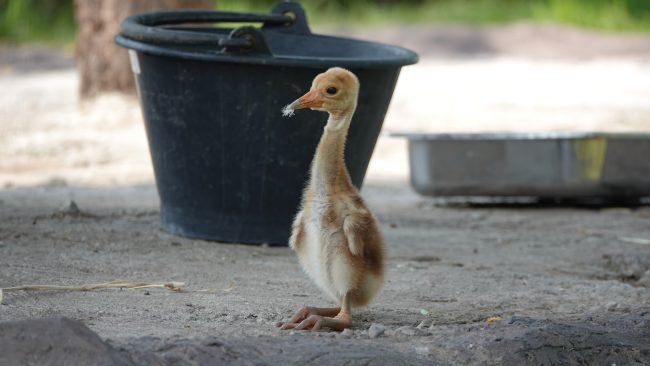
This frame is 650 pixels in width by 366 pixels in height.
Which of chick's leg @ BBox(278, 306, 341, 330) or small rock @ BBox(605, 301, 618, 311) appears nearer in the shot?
chick's leg @ BBox(278, 306, 341, 330)

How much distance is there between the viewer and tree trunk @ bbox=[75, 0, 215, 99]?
10.4 m

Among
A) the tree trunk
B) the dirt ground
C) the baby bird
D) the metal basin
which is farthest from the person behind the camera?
the tree trunk

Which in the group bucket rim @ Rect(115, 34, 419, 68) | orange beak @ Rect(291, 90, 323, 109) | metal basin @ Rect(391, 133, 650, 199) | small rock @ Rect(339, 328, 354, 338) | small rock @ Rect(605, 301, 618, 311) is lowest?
metal basin @ Rect(391, 133, 650, 199)

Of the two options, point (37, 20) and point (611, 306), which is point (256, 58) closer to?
point (611, 306)

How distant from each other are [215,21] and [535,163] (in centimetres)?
237

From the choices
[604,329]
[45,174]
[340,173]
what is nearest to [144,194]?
[45,174]

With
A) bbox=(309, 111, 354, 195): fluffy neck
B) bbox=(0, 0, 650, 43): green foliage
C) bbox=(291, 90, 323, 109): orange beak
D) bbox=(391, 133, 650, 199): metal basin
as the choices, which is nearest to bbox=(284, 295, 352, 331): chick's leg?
bbox=(309, 111, 354, 195): fluffy neck

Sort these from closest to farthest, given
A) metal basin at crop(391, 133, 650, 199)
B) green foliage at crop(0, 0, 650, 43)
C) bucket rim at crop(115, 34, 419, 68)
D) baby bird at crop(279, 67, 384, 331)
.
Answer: baby bird at crop(279, 67, 384, 331) < bucket rim at crop(115, 34, 419, 68) < metal basin at crop(391, 133, 650, 199) < green foliage at crop(0, 0, 650, 43)

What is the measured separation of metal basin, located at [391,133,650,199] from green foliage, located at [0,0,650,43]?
9228 mm

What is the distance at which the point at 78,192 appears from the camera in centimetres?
714

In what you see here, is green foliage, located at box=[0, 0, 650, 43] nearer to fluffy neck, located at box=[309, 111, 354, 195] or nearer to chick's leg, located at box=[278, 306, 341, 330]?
fluffy neck, located at box=[309, 111, 354, 195]

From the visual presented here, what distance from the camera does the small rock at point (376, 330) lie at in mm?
3646

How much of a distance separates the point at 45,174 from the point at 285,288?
4.12 metres

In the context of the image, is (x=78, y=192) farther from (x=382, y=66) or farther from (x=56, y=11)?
(x=56, y=11)
